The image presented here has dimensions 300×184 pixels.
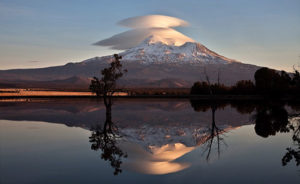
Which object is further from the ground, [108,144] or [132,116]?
[132,116]

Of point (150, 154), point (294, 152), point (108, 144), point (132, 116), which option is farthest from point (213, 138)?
point (132, 116)

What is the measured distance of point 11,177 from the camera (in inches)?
459

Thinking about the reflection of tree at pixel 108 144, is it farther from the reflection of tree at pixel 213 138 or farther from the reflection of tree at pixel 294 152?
the reflection of tree at pixel 294 152

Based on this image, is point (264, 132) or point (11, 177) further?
point (264, 132)

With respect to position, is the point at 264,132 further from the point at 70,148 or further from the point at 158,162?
the point at 70,148

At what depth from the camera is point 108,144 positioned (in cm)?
1817

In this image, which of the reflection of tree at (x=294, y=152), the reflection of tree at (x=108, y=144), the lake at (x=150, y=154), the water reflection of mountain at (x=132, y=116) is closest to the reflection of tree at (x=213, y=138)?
the lake at (x=150, y=154)

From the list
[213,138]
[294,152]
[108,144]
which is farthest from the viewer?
[213,138]

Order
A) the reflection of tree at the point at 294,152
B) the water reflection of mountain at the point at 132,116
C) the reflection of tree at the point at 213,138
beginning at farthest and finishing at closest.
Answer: the water reflection of mountain at the point at 132,116 → the reflection of tree at the point at 213,138 → the reflection of tree at the point at 294,152

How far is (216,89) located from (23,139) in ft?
199

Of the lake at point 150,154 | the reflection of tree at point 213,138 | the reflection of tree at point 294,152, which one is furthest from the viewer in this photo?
the reflection of tree at point 213,138

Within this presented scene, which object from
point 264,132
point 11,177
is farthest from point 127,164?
point 264,132

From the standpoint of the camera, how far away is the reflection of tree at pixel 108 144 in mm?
14306

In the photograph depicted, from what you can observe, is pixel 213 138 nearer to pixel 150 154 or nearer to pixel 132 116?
pixel 150 154
